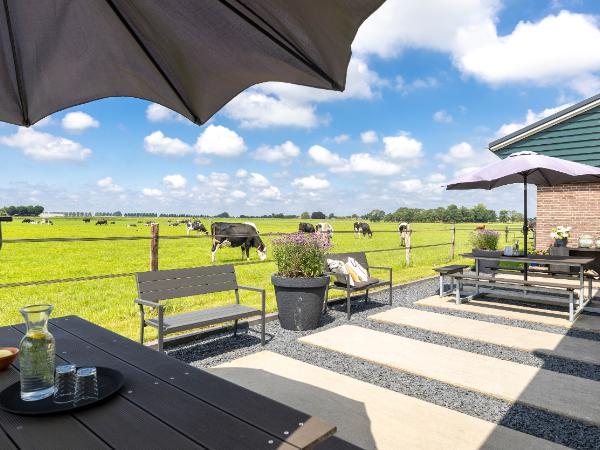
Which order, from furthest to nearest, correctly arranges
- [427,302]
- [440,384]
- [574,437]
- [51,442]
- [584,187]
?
1. [584,187]
2. [427,302]
3. [440,384]
4. [574,437]
5. [51,442]

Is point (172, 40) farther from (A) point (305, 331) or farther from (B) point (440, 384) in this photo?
(A) point (305, 331)

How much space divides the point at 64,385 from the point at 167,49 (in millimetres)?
1827

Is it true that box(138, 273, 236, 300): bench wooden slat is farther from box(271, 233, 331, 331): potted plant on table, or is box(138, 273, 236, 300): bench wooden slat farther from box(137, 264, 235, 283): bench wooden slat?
box(271, 233, 331, 331): potted plant on table

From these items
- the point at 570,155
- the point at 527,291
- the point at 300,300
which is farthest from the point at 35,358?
the point at 570,155

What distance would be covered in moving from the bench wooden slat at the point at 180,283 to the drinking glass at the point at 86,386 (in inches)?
112

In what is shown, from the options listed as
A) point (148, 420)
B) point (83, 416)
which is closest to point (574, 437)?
point (148, 420)

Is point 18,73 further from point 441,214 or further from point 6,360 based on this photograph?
point 441,214

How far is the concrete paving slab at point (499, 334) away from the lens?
15.4 feet

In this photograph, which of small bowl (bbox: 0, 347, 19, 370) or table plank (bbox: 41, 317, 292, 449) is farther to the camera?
small bowl (bbox: 0, 347, 19, 370)

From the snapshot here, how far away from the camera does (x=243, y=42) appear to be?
2.08 m

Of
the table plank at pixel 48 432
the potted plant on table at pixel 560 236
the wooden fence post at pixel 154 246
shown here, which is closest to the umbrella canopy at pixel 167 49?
the table plank at pixel 48 432

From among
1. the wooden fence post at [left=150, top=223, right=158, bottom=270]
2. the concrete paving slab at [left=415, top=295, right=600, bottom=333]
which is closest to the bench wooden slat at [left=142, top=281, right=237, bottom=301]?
the wooden fence post at [left=150, top=223, right=158, bottom=270]

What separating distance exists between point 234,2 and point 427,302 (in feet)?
21.1

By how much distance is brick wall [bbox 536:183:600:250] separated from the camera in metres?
10.1
